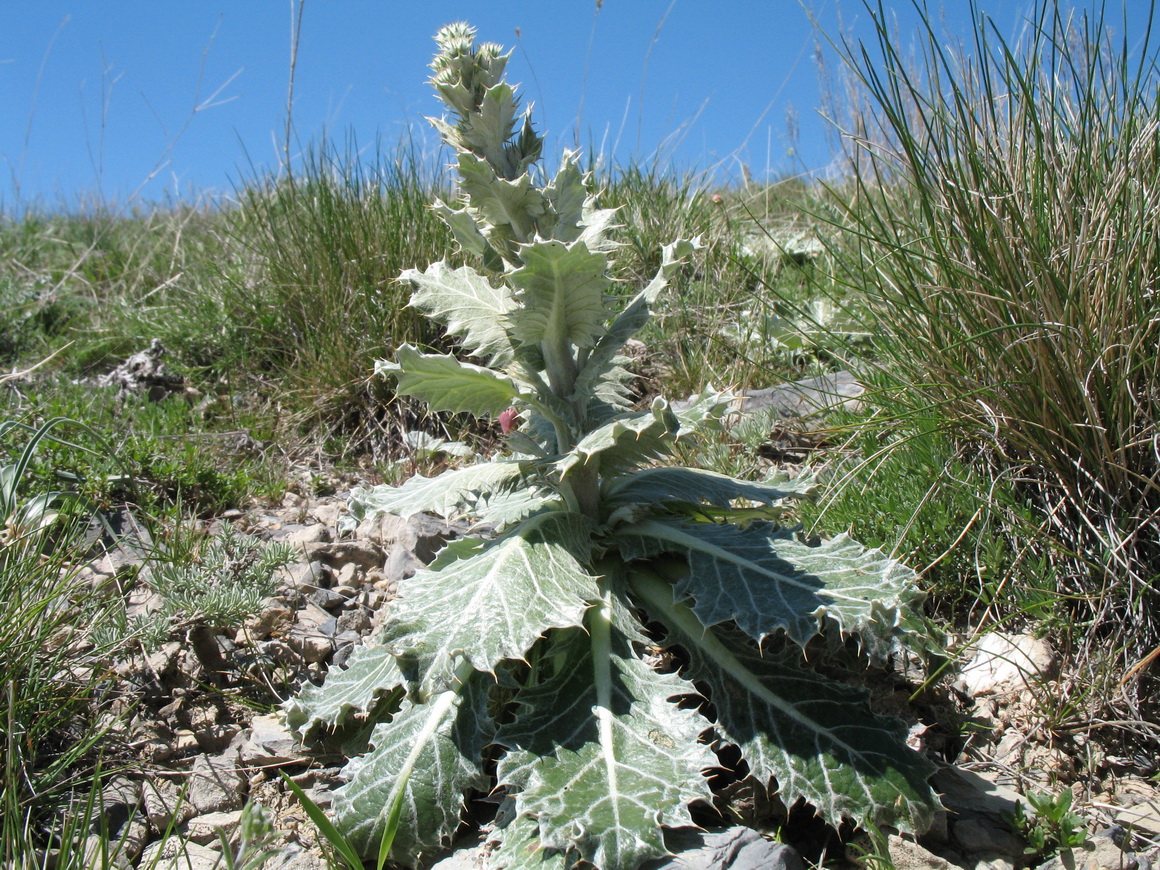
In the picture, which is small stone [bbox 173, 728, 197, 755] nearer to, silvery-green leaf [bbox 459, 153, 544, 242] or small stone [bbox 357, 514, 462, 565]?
small stone [bbox 357, 514, 462, 565]

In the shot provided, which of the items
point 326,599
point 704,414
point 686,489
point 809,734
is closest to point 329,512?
point 326,599

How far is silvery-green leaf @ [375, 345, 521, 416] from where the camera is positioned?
5.78 feet

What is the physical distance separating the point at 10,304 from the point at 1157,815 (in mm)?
5955

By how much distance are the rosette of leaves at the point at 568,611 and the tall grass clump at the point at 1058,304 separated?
2.10 feet

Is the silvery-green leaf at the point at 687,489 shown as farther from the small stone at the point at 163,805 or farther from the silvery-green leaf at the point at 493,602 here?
the small stone at the point at 163,805

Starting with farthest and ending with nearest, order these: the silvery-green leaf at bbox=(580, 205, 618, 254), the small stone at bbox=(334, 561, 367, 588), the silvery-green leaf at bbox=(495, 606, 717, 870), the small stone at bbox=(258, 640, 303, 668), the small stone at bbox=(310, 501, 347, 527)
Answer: the small stone at bbox=(310, 501, 347, 527) < the small stone at bbox=(334, 561, 367, 588) < the small stone at bbox=(258, 640, 303, 668) < the silvery-green leaf at bbox=(580, 205, 618, 254) < the silvery-green leaf at bbox=(495, 606, 717, 870)

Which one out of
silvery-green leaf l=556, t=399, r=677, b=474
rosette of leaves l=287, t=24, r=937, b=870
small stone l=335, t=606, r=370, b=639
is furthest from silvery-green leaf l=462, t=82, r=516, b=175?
small stone l=335, t=606, r=370, b=639

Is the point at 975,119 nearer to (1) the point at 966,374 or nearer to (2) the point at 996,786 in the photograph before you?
(1) the point at 966,374

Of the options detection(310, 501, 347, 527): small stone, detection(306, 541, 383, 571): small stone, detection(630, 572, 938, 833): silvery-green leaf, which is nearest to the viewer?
detection(630, 572, 938, 833): silvery-green leaf

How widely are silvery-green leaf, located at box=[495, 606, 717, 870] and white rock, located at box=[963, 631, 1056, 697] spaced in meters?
0.92

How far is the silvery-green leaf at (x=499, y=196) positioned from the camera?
1.78 m

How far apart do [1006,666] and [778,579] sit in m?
0.83

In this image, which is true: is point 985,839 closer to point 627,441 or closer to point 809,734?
point 809,734

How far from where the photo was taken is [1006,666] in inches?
82.6
